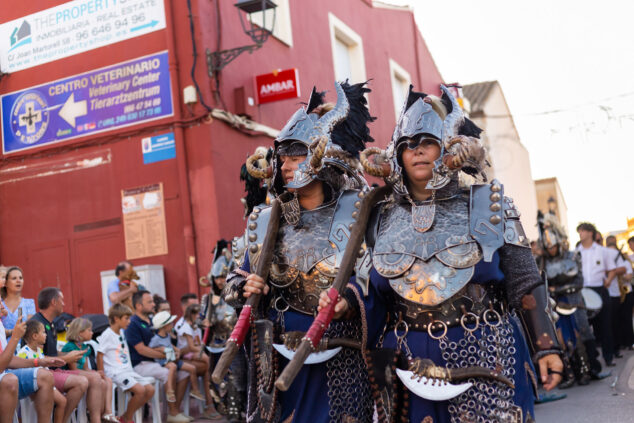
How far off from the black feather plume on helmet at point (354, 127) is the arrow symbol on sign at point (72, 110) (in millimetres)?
8472

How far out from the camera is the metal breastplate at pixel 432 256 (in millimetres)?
3465

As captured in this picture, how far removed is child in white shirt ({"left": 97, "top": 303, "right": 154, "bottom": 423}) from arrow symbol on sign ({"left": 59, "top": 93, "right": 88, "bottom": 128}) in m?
5.29

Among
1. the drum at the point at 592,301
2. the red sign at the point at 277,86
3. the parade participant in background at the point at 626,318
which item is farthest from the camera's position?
the parade participant in background at the point at 626,318

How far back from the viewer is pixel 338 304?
3.77 metres

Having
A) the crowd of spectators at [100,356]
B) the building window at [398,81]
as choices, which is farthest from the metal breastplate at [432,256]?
the building window at [398,81]

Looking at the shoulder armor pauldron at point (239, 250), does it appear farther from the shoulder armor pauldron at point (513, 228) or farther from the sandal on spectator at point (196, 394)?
the sandal on spectator at point (196, 394)

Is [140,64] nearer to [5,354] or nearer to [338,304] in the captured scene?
[5,354]

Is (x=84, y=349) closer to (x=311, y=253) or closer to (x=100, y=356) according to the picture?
(x=100, y=356)

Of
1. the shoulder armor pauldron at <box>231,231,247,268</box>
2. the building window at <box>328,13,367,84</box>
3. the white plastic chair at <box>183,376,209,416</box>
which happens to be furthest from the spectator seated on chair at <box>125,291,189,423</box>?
the building window at <box>328,13,367,84</box>

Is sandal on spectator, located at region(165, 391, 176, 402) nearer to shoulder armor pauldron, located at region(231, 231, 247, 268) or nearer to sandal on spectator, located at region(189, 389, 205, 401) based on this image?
sandal on spectator, located at region(189, 389, 205, 401)

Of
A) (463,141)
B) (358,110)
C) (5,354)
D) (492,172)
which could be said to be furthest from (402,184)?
(492,172)

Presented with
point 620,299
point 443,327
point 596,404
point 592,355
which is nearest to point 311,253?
point 443,327

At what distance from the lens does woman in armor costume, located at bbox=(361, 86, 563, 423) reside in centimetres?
340

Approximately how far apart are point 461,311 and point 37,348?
4.77 metres
